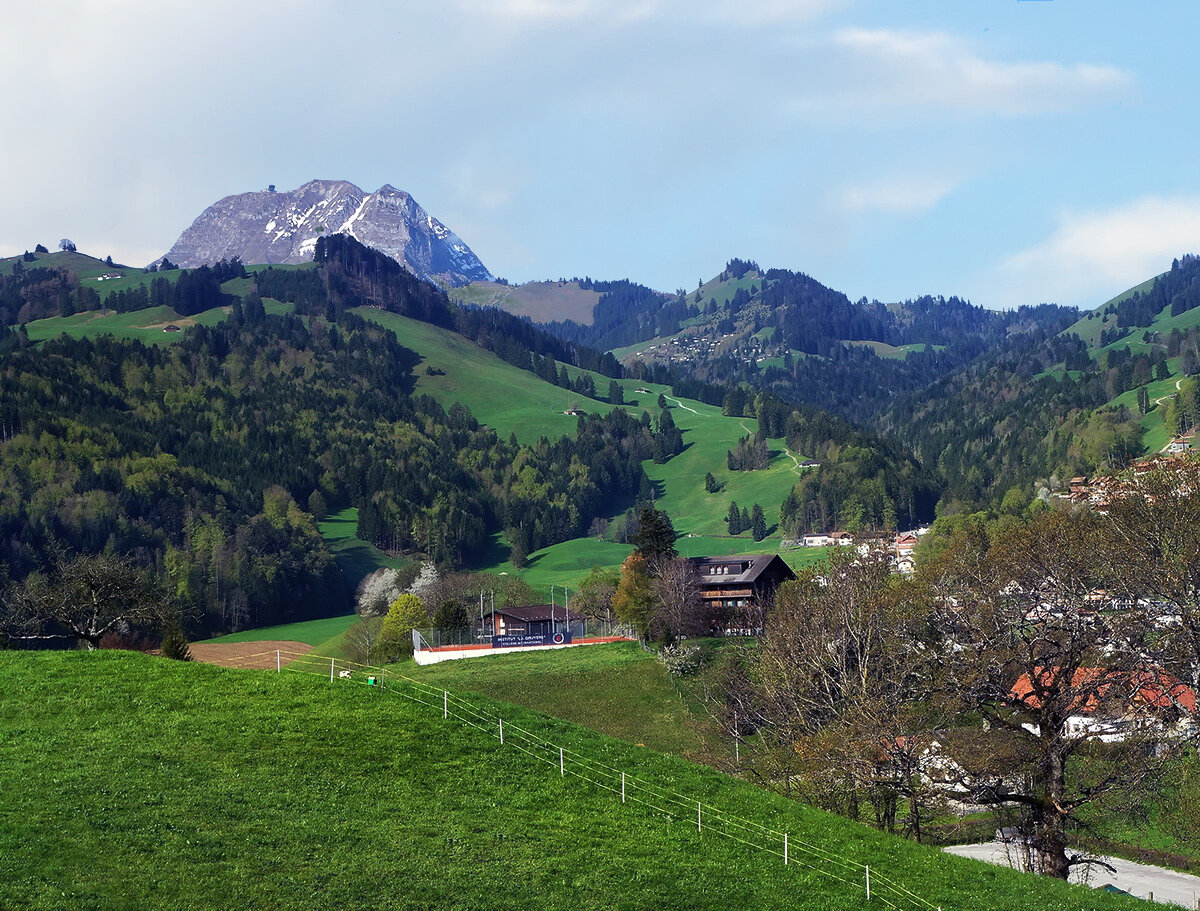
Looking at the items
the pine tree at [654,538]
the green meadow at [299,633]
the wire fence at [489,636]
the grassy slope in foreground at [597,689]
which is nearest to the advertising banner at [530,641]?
the wire fence at [489,636]

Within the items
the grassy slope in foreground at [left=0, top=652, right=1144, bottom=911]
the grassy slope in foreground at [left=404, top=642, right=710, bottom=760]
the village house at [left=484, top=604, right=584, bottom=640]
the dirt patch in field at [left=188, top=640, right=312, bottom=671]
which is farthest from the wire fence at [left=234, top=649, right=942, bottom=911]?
the dirt patch in field at [left=188, top=640, right=312, bottom=671]

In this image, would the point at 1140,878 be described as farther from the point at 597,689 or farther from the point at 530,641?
the point at 530,641

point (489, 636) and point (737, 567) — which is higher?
point (737, 567)

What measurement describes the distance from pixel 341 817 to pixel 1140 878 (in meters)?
40.8

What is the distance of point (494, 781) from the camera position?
35062 mm

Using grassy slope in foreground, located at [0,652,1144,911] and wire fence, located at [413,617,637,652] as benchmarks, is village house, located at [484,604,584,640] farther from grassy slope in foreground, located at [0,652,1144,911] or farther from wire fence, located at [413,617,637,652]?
grassy slope in foreground, located at [0,652,1144,911]

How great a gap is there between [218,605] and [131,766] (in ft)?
561

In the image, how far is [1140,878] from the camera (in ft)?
180

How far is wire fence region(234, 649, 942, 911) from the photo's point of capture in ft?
104

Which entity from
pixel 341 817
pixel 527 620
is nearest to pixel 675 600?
pixel 527 620

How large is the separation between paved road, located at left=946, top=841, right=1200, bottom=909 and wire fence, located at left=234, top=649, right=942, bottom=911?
20.3 meters

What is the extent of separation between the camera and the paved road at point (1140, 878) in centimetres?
5119

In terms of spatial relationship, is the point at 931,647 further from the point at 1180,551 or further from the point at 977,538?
the point at 977,538

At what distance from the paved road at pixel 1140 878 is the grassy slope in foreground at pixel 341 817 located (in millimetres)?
20309
